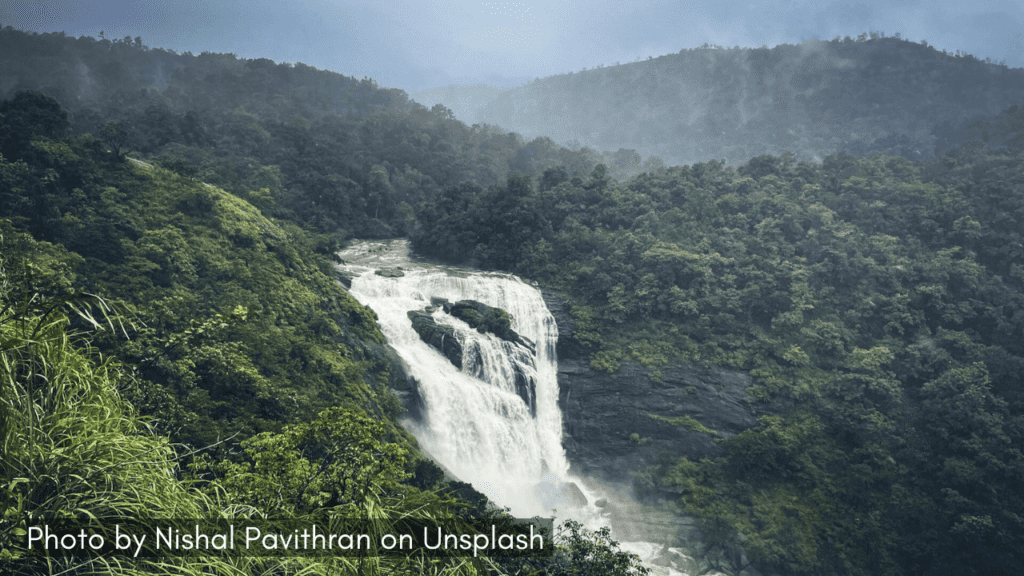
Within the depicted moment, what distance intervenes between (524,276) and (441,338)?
29.1 feet

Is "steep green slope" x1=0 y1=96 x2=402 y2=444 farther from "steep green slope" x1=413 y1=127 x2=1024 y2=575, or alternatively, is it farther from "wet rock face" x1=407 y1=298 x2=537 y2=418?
"steep green slope" x1=413 y1=127 x2=1024 y2=575

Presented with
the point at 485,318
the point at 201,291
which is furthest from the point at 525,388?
the point at 201,291

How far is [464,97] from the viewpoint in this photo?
140m

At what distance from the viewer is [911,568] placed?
18578 millimetres

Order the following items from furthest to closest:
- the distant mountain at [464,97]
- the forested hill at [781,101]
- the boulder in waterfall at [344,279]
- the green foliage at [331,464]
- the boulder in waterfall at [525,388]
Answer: the distant mountain at [464,97] → the forested hill at [781,101] → the boulder in waterfall at [344,279] → the boulder in waterfall at [525,388] → the green foliage at [331,464]

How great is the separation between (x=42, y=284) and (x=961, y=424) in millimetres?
26001

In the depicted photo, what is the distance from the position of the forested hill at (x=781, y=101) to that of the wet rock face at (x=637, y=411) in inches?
1946

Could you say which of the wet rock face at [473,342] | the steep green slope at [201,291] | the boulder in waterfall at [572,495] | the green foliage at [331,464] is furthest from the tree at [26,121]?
the boulder in waterfall at [572,495]

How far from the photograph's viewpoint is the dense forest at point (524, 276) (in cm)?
375

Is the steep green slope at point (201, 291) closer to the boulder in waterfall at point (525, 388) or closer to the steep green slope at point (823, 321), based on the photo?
the boulder in waterfall at point (525, 388)

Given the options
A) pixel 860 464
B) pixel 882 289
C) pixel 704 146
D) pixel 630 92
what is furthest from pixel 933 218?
pixel 630 92

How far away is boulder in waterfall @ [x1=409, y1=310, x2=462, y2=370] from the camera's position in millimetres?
20875

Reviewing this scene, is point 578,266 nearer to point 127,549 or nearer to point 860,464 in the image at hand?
point 860,464

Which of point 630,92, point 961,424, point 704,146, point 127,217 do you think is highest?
point 630,92
